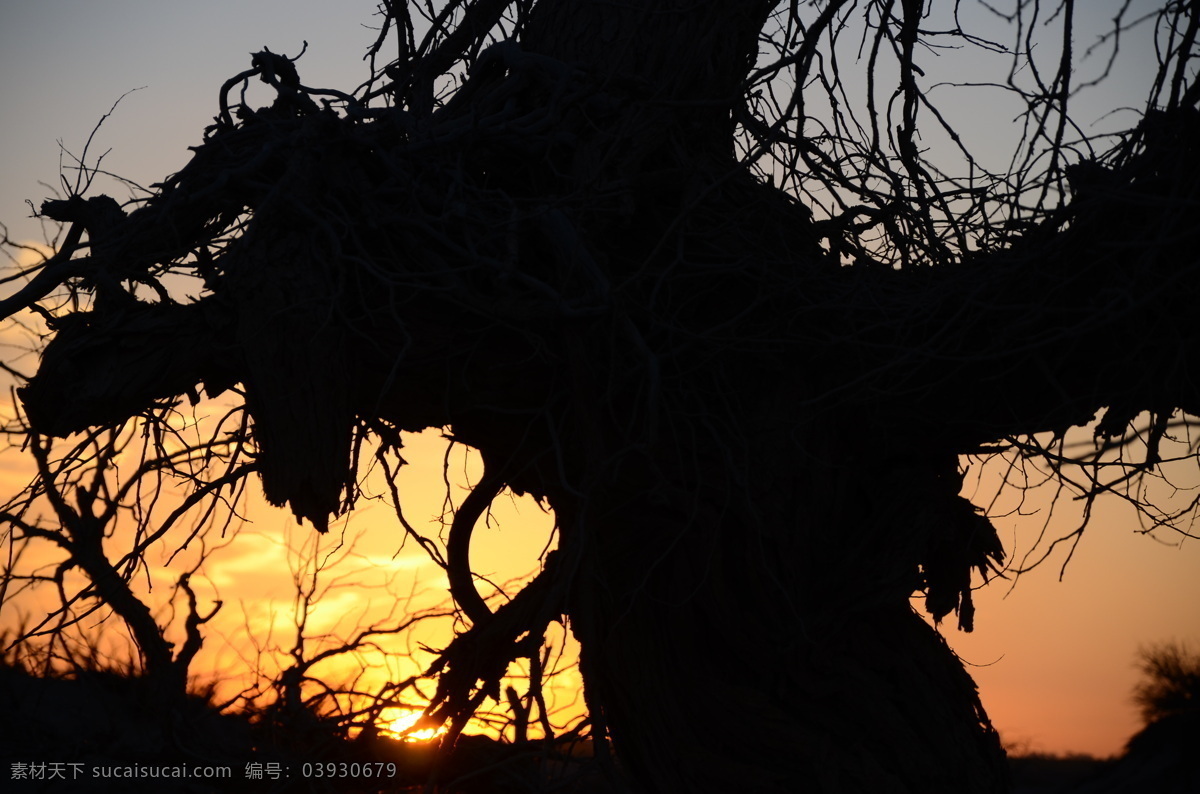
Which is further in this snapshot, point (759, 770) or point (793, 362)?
point (793, 362)

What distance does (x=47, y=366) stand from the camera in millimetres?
3555

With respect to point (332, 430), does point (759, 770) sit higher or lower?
lower

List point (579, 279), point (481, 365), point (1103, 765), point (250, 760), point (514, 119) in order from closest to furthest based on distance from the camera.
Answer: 1. point (579, 279)
2. point (481, 365)
3. point (514, 119)
4. point (250, 760)
5. point (1103, 765)

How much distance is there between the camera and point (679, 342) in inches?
171

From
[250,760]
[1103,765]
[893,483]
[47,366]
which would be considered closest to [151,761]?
[250,760]

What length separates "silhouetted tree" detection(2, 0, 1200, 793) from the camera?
3.66 m

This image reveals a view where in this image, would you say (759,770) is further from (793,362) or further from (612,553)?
(793,362)

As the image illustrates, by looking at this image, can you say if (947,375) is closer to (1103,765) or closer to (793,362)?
(793,362)

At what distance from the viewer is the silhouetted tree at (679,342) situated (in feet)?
12.0

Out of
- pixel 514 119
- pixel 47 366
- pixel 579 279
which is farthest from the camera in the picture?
pixel 514 119

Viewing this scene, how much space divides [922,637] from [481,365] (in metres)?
2.28

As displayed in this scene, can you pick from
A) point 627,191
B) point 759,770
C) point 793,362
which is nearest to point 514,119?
point 627,191

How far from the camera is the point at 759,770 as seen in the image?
13.8 feet

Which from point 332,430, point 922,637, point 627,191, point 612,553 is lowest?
point 922,637
